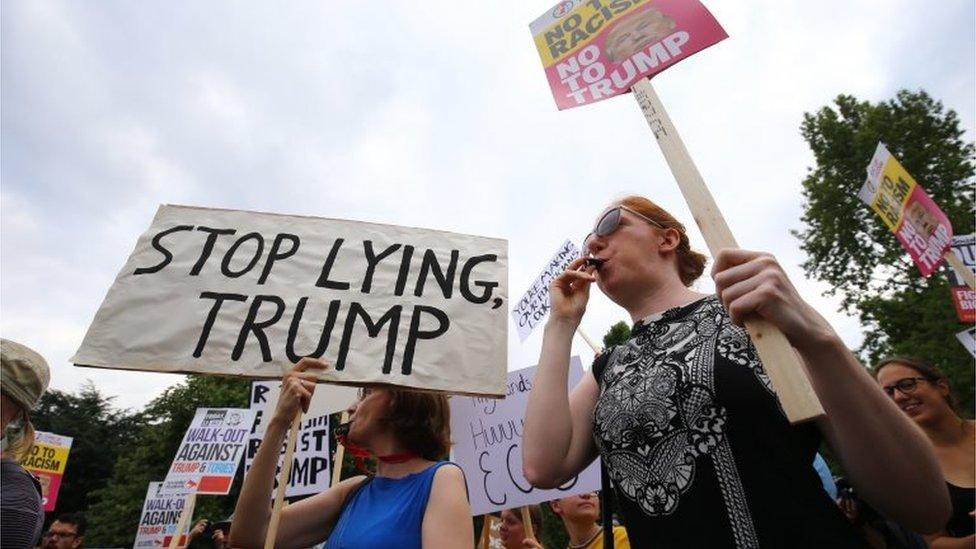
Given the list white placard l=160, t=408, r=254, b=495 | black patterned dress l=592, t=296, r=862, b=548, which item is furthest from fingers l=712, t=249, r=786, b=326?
white placard l=160, t=408, r=254, b=495

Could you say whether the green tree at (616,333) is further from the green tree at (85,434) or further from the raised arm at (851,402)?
the green tree at (85,434)

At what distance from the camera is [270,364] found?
240 cm

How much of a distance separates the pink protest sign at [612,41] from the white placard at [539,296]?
3.60 m

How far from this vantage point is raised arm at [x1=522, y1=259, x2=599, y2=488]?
167cm


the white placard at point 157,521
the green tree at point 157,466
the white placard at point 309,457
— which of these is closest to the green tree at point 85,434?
the green tree at point 157,466

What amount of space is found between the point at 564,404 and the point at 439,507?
0.73 metres

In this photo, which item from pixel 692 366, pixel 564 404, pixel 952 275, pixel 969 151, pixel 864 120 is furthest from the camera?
pixel 864 120

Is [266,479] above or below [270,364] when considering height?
below

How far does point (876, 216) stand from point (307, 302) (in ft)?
65.6

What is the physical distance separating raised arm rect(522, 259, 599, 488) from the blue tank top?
592mm

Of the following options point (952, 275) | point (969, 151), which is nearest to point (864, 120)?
point (969, 151)

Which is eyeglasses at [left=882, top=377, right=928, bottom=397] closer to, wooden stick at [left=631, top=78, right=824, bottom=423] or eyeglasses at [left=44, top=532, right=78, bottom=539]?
wooden stick at [left=631, top=78, right=824, bottom=423]

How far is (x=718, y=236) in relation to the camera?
1.29 metres

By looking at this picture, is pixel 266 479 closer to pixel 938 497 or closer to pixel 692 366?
pixel 692 366
